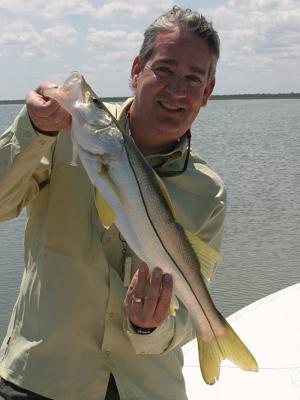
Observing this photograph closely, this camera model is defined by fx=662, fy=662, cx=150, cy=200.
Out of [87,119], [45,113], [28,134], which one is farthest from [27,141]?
[87,119]

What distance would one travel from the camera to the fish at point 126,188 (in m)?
2.71

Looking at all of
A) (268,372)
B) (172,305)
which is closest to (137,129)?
(172,305)

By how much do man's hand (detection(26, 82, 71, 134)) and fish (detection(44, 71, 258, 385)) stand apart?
3 cm

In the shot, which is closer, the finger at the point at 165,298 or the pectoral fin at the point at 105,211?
the pectoral fin at the point at 105,211

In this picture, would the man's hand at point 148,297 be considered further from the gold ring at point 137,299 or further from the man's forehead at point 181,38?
the man's forehead at point 181,38

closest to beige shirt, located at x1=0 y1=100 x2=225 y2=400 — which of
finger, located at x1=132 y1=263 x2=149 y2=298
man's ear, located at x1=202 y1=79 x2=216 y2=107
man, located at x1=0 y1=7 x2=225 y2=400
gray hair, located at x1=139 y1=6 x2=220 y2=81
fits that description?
man, located at x1=0 y1=7 x2=225 y2=400

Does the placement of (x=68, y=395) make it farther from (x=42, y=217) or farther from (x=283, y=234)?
(x=283, y=234)

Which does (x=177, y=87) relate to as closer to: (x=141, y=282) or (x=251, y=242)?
(x=141, y=282)

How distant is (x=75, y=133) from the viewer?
9.09 feet

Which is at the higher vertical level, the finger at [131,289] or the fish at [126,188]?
the fish at [126,188]

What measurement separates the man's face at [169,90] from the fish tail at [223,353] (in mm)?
984

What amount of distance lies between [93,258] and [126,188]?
1.82 ft

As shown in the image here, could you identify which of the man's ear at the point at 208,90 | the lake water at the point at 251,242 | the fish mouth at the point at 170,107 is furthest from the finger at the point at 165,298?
the lake water at the point at 251,242

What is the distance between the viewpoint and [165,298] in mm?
2822
